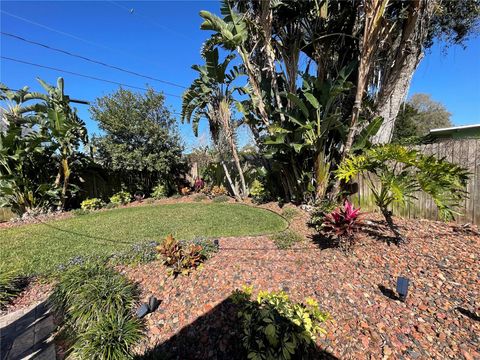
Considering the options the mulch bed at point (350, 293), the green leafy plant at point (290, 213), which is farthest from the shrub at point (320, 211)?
the mulch bed at point (350, 293)

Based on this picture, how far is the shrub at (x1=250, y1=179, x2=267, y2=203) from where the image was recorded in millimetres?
8484

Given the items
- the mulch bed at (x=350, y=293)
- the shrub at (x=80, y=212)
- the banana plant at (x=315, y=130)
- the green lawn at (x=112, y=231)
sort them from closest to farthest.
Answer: the mulch bed at (x=350, y=293)
the green lawn at (x=112, y=231)
the banana plant at (x=315, y=130)
the shrub at (x=80, y=212)

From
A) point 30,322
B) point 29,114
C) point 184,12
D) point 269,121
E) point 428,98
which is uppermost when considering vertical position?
point 428,98

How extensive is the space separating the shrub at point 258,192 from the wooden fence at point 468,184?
4085 millimetres

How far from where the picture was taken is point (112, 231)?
237 inches

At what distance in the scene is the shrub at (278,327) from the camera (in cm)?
208

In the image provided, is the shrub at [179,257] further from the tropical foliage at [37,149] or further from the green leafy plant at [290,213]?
the tropical foliage at [37,149]

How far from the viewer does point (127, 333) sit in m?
2.41

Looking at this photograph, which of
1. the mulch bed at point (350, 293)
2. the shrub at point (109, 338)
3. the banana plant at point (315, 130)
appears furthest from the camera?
the banana plant at point (315, 130)

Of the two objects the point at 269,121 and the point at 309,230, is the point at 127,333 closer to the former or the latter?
the point at 309,230

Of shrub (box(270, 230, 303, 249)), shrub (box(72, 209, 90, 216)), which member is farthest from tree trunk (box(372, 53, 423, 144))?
shrub (box(72, 209, 90, 216))

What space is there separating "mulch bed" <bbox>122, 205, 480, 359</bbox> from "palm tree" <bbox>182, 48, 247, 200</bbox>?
530cm

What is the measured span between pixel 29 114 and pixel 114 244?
6.90 meters

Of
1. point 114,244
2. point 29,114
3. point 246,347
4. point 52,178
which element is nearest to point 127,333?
point 246,347
